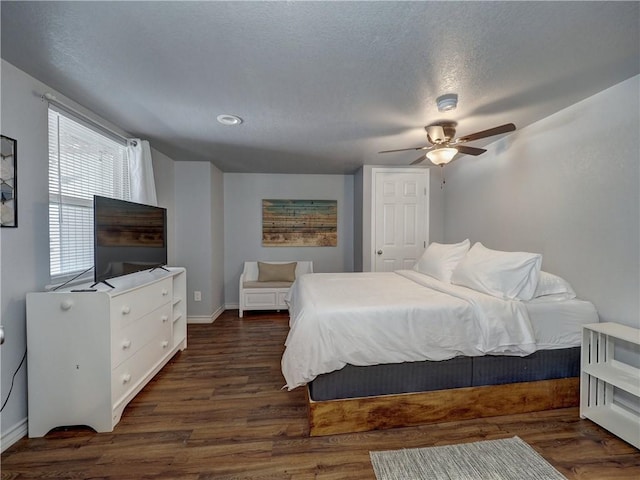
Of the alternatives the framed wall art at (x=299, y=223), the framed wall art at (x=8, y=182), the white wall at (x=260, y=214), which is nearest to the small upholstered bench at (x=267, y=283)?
the white wall at (x=260, y=214)

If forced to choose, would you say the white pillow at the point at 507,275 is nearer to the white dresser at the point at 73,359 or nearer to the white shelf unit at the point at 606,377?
the white shelf unit at the point at 606,377

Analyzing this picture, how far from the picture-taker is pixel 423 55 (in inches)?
63.1

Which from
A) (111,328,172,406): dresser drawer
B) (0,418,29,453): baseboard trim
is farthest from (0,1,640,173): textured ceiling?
(0,418,29,453): baseboard trim

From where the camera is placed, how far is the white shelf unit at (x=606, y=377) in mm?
1743

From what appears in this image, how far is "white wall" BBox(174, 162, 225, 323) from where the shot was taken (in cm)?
394

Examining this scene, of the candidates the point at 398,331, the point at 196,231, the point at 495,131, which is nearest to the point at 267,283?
the point at 196,231

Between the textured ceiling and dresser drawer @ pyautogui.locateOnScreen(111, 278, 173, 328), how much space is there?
4.76 ft

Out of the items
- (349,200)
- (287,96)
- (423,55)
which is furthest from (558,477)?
(349,200)

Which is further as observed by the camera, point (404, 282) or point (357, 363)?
point (404, 282)

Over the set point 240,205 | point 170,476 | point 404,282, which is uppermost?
point 240,205

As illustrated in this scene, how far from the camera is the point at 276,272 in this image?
4.50 meters

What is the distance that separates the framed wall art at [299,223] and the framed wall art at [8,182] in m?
3.17

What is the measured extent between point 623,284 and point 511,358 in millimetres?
938

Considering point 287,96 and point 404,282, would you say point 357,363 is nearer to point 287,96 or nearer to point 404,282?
point 404,282
